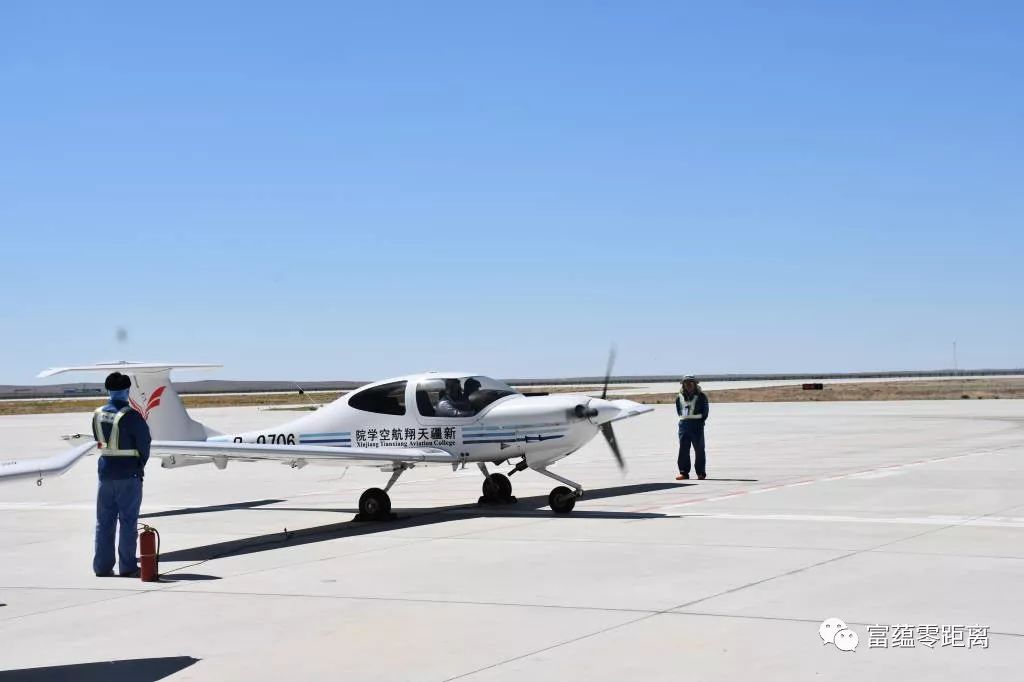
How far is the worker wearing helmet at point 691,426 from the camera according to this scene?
75.5 feet

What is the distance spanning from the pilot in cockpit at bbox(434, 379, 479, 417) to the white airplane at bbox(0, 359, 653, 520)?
0.02 m

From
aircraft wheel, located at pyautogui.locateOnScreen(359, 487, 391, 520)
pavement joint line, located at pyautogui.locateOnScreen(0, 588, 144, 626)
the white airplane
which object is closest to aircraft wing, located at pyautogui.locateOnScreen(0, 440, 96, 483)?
pavement joint line, located at pyautogui.locateOnScreen(0, 588, 144, 626)

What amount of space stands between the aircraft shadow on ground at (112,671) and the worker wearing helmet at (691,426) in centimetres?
1563

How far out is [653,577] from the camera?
11.3 m

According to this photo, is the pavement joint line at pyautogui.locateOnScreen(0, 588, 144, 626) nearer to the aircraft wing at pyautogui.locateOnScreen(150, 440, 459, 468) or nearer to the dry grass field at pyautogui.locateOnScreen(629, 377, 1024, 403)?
the aircraft wing at pyautogui.locateOnScreen(150, 440, 459, 468)

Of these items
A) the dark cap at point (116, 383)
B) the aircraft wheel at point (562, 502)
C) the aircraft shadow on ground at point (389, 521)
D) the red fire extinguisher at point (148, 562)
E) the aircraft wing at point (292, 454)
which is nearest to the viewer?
the red fire extinguisher at point (148, 562)

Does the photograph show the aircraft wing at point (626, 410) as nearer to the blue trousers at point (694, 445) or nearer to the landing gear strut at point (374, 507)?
the landing gear strut at point (374, 507)

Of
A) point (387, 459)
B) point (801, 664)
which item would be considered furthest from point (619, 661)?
point (387, 459)

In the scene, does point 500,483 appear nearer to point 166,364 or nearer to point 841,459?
point 166,364

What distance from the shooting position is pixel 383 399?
18.5m

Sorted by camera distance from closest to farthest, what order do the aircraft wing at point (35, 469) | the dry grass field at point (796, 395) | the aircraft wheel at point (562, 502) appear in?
the aircraft wing at point (35, 469) → the aircraft wheel at point (562, 502) → the dry grass field at point (796, 395)

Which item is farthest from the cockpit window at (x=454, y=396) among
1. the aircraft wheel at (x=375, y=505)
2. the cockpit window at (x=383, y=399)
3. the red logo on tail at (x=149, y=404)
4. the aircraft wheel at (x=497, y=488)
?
the red logo on tail at (x=149, y=404)

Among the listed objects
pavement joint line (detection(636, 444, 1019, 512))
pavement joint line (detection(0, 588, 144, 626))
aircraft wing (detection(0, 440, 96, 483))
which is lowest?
pavement joint line (detection(636, 444, 1019, 512))

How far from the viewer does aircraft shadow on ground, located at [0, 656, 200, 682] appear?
7910 millimetres
